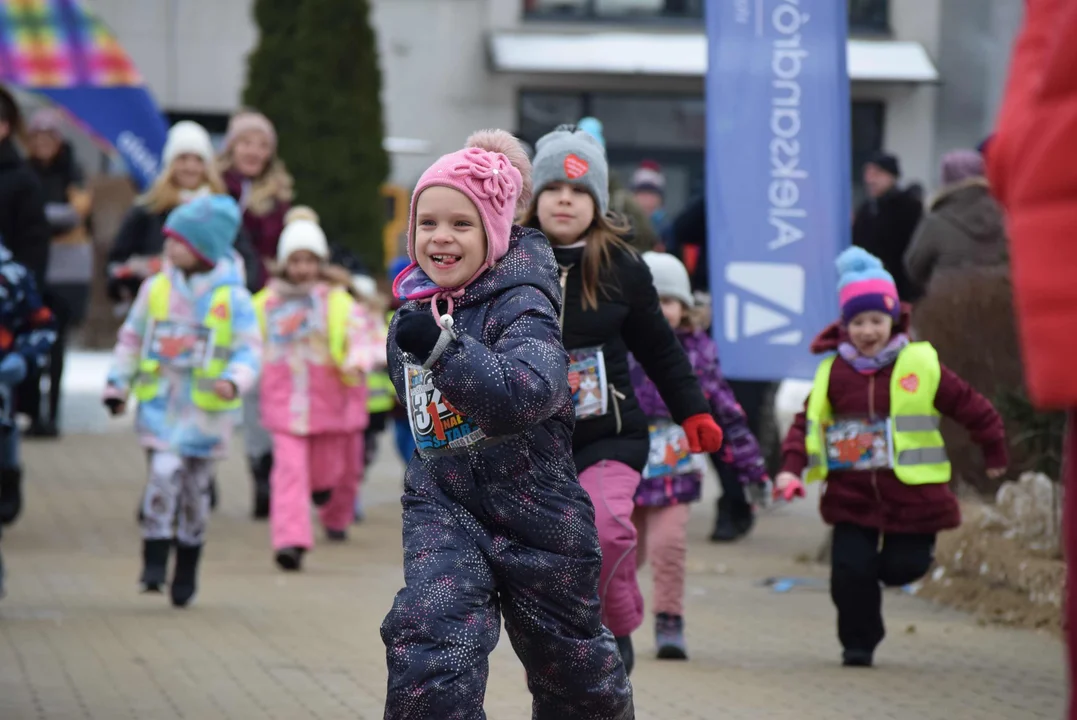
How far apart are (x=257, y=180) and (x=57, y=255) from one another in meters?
4.52

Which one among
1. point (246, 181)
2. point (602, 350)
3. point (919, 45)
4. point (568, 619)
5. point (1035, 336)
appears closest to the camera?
point (1035, 336)

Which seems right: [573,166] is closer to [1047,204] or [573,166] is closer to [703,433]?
[703,433]

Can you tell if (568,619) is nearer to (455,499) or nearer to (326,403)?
(455,499)

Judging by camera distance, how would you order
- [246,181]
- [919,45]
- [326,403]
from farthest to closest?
[919,45] → [246,181] → [326,403]

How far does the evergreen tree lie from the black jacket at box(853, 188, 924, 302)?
919 cm

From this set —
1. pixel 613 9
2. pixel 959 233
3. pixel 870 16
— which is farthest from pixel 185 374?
pixel 870 16

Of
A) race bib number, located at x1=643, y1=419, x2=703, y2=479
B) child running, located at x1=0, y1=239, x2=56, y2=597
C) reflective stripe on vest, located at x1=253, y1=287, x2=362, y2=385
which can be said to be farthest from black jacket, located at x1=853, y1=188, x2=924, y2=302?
child running, located at x1=0, y1=239, x2=56, y2=597

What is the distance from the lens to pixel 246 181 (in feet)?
40.1

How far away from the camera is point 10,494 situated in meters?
11.2

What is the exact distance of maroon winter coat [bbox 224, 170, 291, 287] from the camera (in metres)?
12.2

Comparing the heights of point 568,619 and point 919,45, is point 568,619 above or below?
below

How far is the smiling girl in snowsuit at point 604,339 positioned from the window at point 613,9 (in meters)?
21.1

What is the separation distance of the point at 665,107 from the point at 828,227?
704 inches

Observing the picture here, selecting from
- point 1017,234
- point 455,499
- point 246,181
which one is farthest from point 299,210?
point 1017,234
